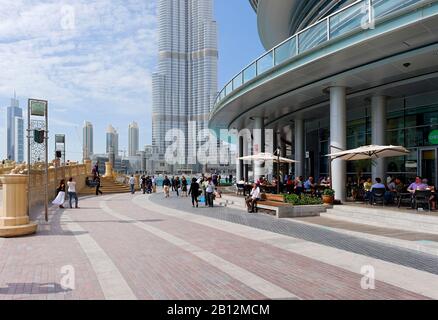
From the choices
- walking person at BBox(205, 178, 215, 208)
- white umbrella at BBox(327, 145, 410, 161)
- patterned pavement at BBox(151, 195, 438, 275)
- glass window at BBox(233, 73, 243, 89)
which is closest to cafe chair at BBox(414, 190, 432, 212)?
white umbrella at BBox(327, 145, 410, 161)

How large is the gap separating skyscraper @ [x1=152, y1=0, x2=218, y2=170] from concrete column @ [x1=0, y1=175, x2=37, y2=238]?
67.2 meters

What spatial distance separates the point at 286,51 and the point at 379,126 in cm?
614

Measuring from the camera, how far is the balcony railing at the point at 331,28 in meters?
11.9

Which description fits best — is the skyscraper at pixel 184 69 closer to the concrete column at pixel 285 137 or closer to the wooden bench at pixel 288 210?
the concrete column at pixel 285 137

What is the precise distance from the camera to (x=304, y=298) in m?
5.28

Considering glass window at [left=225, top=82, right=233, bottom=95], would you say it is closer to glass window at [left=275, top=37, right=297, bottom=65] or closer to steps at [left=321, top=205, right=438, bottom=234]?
glass window at [left=275, top=37, right=297, bottom=65]

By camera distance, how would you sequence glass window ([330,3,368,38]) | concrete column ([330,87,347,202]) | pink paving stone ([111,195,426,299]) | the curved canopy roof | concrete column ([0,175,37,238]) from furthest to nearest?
the curved canopy roof
concrete column ([330,87,347,202])
glass window ([330,3,368,38])
concrete column ([0,175,37,238])
pink paving stone ([111,195,426,299])

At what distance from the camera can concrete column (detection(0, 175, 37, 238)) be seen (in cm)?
1058

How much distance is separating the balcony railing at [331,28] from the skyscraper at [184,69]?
200ft

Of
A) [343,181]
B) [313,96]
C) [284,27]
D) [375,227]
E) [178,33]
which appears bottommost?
[375,227]

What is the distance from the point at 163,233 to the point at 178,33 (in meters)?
111

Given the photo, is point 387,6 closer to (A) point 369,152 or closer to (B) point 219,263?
(A) point 369,152
